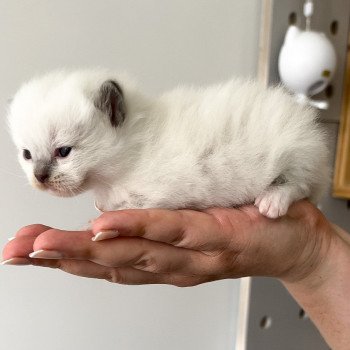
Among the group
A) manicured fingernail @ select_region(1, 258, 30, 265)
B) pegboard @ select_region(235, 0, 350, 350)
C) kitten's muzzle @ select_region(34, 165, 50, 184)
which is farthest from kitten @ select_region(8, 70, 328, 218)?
pegboard @ select_region(235, 0, 350, 350)

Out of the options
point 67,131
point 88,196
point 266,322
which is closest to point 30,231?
point 67,131

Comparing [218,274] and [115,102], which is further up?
[115,102]

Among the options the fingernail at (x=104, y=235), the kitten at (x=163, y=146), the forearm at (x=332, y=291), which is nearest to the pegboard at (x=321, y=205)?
the forearm at (x=332, y=291)

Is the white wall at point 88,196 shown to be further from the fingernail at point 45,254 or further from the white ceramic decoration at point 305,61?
the fingernail at point 45,254

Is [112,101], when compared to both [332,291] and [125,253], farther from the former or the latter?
[332,291]

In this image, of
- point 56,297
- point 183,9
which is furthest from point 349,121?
point 56,297

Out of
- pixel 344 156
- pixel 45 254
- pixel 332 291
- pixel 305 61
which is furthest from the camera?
pixel 344 156

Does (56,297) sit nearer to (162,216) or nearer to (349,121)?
(162,216)
